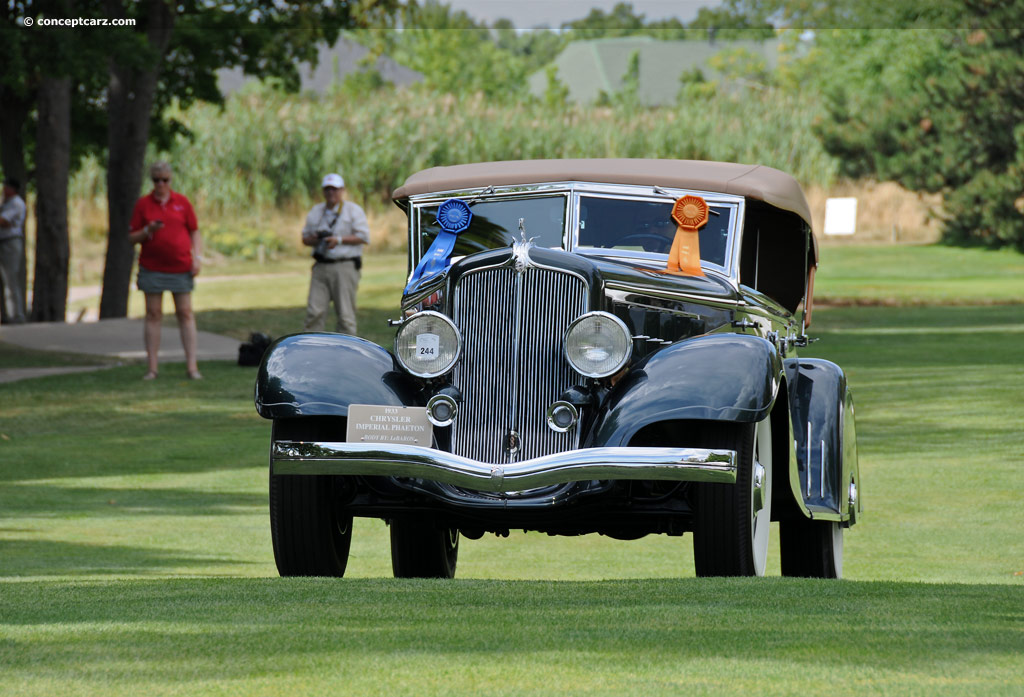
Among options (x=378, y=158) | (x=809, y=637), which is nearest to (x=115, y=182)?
(x=809, y=637)

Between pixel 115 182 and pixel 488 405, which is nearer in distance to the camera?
pixel 488 405

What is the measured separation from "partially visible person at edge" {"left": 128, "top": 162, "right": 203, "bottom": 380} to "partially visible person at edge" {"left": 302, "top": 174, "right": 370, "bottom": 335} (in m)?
1.18

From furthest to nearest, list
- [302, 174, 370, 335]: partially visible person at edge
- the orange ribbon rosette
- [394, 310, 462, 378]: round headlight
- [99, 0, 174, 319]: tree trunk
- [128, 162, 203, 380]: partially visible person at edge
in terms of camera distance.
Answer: [99, 0, 174, 319]: tree trunk → [302, 174, 370, 335]: partially visible person at edge → [128, 162, 203, 380]: partially visible person at edge → the orange ribbon rosette → [394, 310, 462, 378]: round headlight

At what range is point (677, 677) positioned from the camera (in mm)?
4125

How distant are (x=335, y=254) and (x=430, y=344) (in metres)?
9.85

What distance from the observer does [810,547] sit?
7629 millimetres

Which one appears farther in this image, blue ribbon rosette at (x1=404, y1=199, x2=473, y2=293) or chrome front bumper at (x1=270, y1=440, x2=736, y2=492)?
blue ribbon rosette at (x1=404, y1=199, x2=473, y2=293)

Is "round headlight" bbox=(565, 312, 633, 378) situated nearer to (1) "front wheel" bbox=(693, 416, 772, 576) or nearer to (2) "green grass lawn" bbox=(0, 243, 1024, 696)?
(1) "front wheel" bbox=(693, 416, 772, 576)

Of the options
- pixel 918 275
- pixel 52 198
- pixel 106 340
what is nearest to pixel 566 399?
pixel 106 340

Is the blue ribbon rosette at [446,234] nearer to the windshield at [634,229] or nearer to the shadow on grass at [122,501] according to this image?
the windshield at [634,229]

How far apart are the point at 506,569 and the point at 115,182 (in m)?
18.4

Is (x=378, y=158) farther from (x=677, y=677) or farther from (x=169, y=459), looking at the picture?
(x=677, y=677)

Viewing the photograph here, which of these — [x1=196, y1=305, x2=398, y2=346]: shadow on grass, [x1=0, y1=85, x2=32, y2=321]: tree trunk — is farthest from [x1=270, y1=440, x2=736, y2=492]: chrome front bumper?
[x1=0, y1=85, x2=32, y2=321]: tree trunk

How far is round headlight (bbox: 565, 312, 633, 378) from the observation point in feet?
21.1
